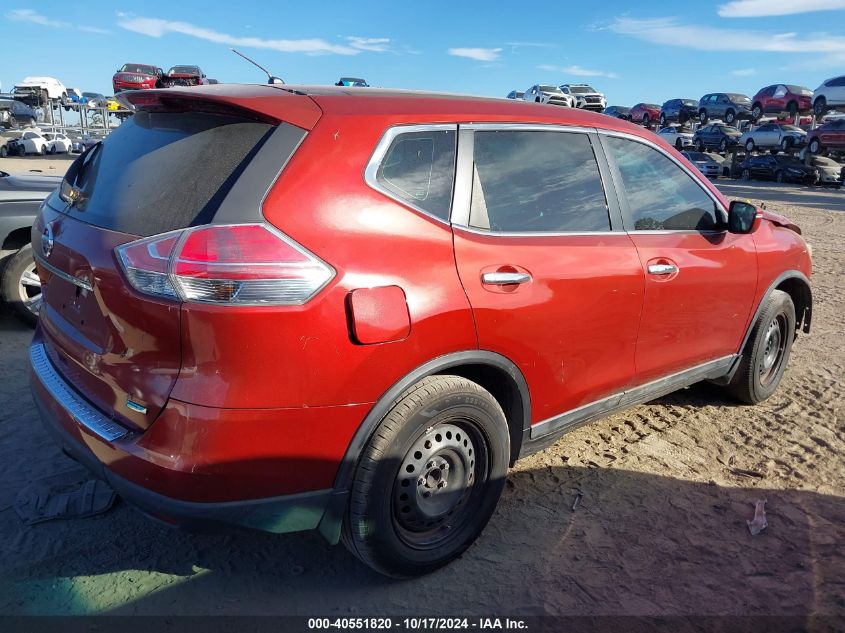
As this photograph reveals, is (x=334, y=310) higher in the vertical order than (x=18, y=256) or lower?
higher

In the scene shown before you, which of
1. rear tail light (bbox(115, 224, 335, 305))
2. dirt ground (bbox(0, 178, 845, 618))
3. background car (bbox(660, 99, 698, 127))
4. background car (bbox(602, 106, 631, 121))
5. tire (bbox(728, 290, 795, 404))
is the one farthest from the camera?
background car (bbox(602, 106, 631, 121))

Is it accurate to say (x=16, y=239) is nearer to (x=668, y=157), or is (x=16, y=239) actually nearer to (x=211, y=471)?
(x=211, y=471)

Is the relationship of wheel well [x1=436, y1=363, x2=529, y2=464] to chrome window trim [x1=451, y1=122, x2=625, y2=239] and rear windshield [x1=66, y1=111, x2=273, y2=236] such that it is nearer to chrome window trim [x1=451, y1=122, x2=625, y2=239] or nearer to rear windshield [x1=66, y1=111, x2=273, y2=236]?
chrome window trim [x1=451, y1=122, x2=625, y2=239]

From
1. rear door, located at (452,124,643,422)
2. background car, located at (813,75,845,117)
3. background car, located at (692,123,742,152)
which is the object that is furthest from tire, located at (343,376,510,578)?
background car, located at (692,123,742,152)

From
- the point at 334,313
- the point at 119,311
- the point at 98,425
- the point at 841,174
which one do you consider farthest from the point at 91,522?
the point at 841,174

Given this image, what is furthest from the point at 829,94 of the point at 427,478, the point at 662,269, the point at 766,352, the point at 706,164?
the point at 427,478

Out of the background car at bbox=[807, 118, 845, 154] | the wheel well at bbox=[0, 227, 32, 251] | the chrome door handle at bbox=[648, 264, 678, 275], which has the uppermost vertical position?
the background car at bbox=[807, 118, 845, 154]

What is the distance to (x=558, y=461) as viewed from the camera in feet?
12.0

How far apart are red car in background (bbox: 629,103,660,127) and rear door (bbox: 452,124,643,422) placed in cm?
4493

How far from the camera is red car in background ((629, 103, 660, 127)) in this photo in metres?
44.2

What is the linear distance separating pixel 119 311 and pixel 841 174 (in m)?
33.9

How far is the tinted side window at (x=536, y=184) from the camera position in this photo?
8.95 ft

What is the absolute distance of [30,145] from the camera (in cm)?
2838

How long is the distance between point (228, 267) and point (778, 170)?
34.8 metres
